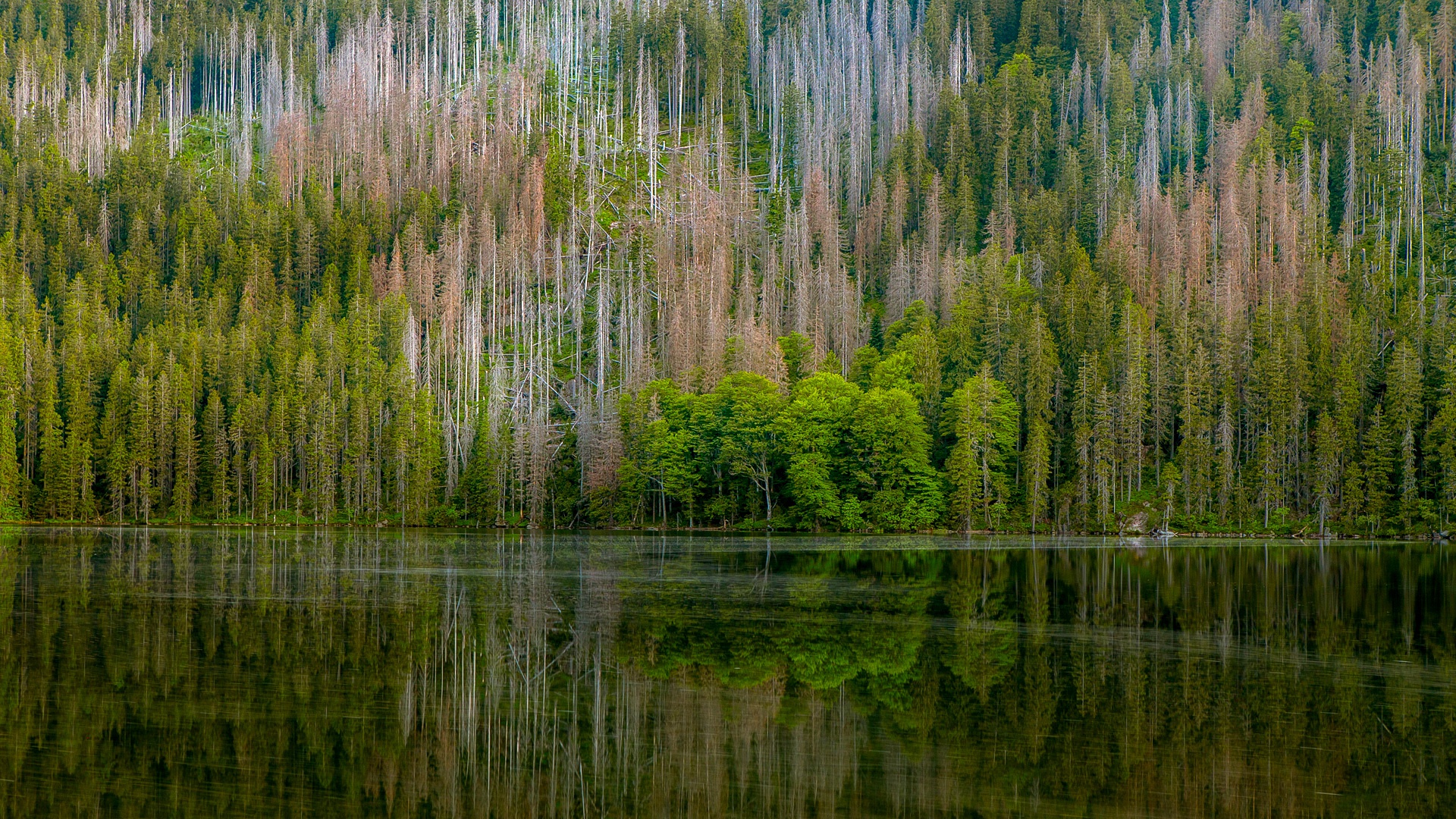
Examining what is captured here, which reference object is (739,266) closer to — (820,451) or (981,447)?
(820,451)

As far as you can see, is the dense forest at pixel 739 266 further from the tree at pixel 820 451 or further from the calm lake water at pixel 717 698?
the calm lake water at pixel 717 698

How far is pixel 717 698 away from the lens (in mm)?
21984

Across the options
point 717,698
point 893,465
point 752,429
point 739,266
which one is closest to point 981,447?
point 893,465

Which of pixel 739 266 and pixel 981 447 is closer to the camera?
pixel 981 447

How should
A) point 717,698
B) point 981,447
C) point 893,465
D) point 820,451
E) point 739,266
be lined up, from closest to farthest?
point 717,698 < point 893,465 < point 820,451 < point 981,447 < point 739,266

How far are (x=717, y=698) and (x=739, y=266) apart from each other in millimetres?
128755

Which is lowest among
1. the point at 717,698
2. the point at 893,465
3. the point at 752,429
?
the point at 717,698

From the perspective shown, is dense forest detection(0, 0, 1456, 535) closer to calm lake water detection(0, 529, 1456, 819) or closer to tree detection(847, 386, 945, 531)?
tree detection(847, 386, 945, 531)

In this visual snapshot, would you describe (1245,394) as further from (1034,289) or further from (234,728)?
(234,728)

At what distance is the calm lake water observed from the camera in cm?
1627

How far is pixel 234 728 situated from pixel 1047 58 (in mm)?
177403

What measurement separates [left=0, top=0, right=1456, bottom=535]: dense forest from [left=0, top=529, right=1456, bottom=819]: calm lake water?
5727 centimetres

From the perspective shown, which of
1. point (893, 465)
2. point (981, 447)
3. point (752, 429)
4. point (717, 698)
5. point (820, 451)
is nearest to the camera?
point (717, 698)

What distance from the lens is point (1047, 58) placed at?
176 meters
